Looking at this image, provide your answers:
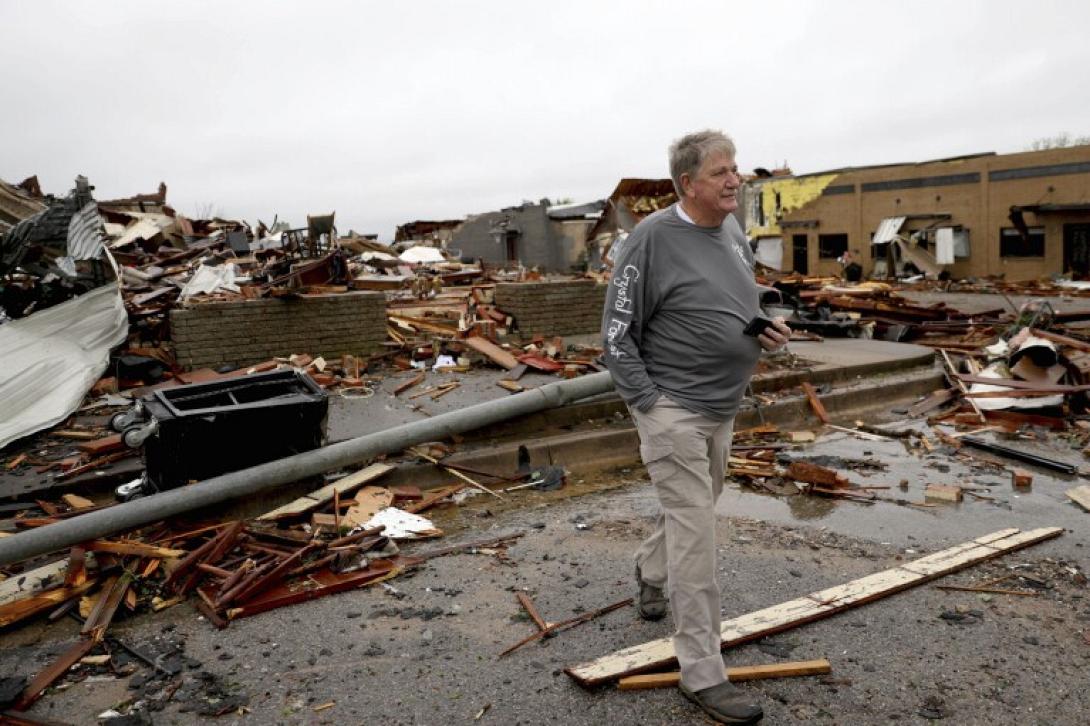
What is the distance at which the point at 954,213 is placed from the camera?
31.1 metres

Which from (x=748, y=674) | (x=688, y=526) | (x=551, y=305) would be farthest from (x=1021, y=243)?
(x=688, y=526)

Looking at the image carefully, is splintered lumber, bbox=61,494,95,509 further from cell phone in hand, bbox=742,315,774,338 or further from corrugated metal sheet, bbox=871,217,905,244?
corrugated metal sheet, bbox=871,217,905,244

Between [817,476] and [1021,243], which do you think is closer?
[817,476]

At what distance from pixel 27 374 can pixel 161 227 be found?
1241 cm

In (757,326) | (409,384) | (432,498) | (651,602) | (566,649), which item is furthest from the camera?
(409,384)

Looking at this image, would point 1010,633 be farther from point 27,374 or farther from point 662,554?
point 27,374

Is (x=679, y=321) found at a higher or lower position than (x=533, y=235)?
lower

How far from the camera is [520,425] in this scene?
7.60 m

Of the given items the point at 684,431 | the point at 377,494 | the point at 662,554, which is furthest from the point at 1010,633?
the point at 377,494

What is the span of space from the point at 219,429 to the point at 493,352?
4463mm

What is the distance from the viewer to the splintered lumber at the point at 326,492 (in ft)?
18.3

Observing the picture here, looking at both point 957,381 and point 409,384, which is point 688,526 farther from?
point 957,381

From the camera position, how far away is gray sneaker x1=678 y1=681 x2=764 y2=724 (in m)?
3.03

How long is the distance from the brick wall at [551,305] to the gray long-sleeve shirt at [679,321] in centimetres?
756
